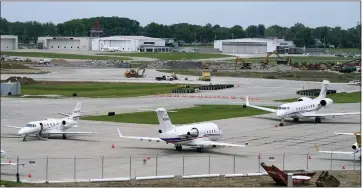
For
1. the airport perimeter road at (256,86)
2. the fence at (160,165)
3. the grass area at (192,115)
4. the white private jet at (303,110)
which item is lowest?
the airport perimeter road at (256,86)

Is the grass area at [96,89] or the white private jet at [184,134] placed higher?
the white private jet at [184,134]

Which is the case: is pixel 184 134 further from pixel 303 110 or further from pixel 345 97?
pixel 345 97

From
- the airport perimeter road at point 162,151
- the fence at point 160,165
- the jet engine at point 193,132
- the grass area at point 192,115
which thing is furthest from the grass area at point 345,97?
the jet engine at point 193,132

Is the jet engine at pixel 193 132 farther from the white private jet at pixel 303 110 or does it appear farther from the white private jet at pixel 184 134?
the white private jet at pixel 303 110

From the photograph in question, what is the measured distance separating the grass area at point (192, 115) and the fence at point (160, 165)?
93.3 feet

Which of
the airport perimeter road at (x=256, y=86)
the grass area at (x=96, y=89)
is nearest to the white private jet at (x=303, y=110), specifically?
the airport perimeter road at (x=256, y=86)

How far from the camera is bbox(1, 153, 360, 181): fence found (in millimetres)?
55188

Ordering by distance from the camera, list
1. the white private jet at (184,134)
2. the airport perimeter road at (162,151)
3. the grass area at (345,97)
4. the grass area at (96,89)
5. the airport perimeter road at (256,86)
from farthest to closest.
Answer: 1. the airport perimeter road at (256,86)
2. the grass area at (345,97)
3. the grass area at (96,89)
4. the white private jet at (184,134)
5. the airport perimeter road at (162,151)

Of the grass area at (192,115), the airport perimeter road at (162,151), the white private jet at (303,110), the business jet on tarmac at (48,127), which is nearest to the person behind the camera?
the airport perimeter road at (162,151)

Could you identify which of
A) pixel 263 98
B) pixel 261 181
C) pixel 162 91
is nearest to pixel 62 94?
pixel 162 91

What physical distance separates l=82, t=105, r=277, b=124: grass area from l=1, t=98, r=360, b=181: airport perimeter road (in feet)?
12.9

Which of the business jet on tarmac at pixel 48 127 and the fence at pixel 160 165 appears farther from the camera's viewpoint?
the business jet on tarmac at pixel 48 127

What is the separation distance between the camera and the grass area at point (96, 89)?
127 meters

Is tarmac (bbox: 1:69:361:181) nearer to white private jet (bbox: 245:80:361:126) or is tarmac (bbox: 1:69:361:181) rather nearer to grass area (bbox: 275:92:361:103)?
white private jet (bbox: 245:80:361:126)
